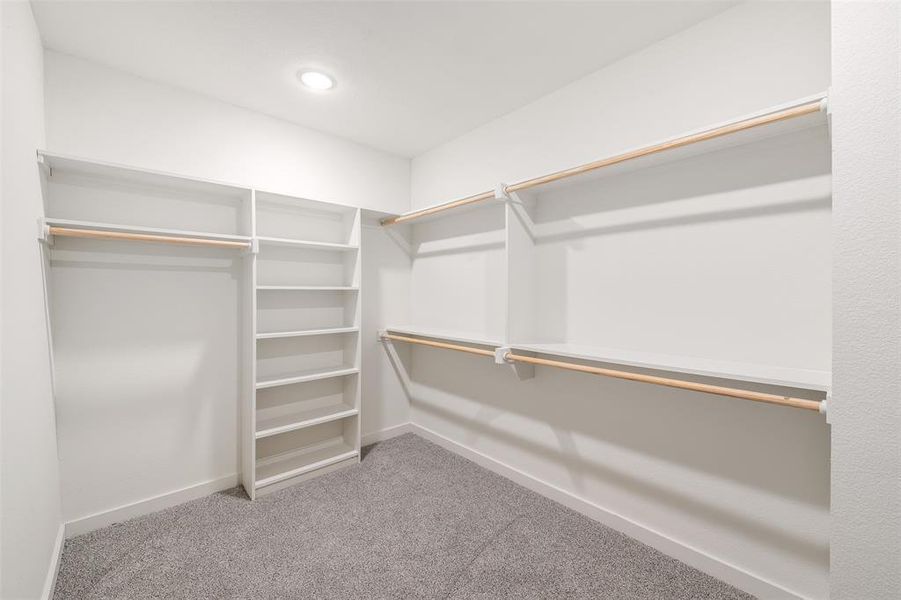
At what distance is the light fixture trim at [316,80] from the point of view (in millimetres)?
2014

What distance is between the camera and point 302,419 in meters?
2.49

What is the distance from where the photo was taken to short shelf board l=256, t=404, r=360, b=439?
7.49 ft


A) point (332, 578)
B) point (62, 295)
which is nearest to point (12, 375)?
point (62, 295)

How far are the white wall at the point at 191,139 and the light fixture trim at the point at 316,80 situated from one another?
550mm

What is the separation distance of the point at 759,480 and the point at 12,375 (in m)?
2.72

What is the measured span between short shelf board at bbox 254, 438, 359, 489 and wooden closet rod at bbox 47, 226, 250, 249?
1431mm

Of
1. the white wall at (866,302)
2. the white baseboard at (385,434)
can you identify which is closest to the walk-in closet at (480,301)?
the white wall at (866,302)

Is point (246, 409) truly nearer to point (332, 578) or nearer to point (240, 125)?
point (332, 578)

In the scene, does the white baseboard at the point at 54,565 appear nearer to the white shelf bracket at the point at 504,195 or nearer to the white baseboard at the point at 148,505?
the white baseboard at the point at 148,505

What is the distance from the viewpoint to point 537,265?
2258 millimetres

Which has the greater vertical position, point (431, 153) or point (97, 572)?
point (431, 153)

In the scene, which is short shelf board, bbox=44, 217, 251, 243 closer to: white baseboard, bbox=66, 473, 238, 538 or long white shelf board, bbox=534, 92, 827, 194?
white baseboard, bbox=66, 473, 238, 538

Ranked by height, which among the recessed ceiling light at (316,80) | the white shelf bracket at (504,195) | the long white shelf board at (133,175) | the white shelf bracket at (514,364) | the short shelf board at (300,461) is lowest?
the short shelf board at (300,461)

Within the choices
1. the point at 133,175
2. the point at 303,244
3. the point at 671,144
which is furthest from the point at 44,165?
the point at 671,144
